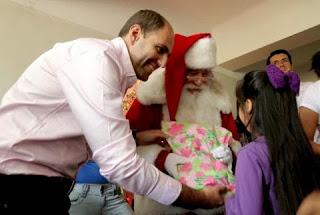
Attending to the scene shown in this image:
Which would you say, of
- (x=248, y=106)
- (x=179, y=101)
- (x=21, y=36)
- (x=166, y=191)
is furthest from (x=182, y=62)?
(x=21, y=36)

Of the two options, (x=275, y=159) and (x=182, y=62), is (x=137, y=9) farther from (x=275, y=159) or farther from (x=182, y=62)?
(x=275, y=159)

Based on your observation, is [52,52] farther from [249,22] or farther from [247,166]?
[249,22]

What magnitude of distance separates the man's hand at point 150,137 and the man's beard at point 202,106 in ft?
0.54

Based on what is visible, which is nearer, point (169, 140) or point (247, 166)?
point (247, 166)

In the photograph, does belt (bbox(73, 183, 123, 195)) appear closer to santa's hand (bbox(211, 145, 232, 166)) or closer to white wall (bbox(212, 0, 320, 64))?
santa's hand (bbox(211, 145, 232, 166))

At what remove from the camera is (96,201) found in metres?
1.65

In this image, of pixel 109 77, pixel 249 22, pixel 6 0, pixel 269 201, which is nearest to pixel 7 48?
pixel 6 0

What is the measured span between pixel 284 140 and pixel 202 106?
698 mm

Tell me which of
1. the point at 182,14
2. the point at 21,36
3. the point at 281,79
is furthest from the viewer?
the point at 182,14

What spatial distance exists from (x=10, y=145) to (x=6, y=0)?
1.60 metres

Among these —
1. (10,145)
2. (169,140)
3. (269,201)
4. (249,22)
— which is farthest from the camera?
(249,22)

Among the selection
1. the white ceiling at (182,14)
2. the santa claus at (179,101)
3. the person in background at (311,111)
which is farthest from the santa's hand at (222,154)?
the white ceiling at (182,14)

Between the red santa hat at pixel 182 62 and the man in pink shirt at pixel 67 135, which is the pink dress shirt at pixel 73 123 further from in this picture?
the red santa hat at pixel 182 62

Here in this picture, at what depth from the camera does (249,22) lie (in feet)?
10.6
